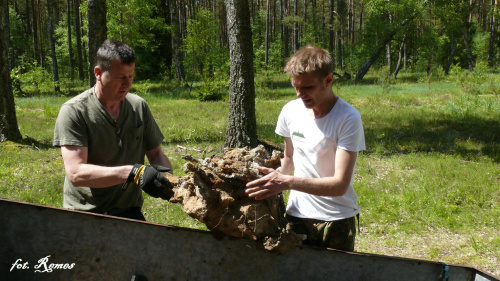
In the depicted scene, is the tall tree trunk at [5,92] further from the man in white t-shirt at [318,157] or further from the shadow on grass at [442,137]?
the man in white t-shirt at [318,157]

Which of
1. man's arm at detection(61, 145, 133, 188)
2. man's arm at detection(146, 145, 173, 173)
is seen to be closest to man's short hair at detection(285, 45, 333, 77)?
man's arm at detection(61, 145, 133, 188)

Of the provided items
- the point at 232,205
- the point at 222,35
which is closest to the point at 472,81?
the point at 232,205

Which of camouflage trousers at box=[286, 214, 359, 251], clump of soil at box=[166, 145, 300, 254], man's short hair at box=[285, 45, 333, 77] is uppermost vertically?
man's short hair at box=[285, 45, 333, 77]

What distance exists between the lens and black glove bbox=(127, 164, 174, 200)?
98.2 inches

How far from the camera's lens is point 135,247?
257 cm

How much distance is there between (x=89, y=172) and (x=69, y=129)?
0.32m

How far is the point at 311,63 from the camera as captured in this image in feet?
7.79

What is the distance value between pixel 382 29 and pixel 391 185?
87.0ft

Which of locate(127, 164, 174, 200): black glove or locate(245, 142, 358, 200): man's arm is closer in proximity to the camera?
locate(245, 142, 358, 200): man's arm

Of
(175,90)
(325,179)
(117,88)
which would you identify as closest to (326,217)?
(325,179)

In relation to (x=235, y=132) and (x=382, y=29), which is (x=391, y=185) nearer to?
(x=235, y=132)

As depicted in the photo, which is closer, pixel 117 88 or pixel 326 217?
pixel 326 217

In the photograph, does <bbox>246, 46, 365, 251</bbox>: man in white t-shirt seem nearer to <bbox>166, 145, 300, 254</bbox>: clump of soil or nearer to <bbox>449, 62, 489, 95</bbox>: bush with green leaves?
<bbox>166, 145, 300, 254</bbox>: clump of soil

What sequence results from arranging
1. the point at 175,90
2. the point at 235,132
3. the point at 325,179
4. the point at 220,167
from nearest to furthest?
1. the point at 325,179
2. the point at 220,167
3. the point at 235,132
4. the point at 175,90
